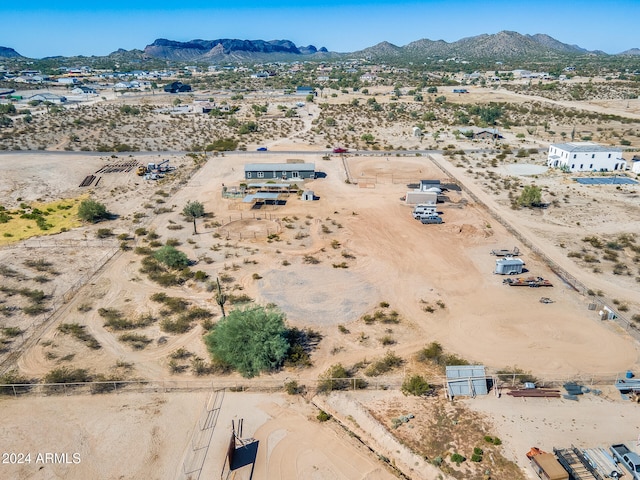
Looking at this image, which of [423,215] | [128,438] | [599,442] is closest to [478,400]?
[599,442]

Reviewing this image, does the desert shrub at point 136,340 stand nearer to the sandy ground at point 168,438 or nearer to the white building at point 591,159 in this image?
the sandy ground at point 168,438

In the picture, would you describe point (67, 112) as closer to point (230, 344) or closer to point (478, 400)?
point (230, 344)

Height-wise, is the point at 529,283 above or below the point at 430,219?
below

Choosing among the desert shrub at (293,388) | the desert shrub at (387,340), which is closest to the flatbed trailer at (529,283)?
the desert shrub at (387,340)

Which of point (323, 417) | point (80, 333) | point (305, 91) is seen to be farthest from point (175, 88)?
point (323, 417)

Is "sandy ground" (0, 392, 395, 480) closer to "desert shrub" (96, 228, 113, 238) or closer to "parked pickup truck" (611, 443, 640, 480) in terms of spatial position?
"parked pickup truck" (611, 443, 640, 480)

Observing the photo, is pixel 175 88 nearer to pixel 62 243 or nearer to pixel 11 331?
pixel 62 243
